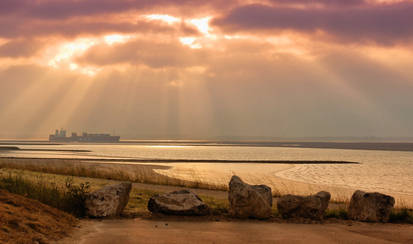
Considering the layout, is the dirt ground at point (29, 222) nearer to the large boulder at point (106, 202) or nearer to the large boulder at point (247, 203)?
the large boulder at point (106, 202)

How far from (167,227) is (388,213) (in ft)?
24.1

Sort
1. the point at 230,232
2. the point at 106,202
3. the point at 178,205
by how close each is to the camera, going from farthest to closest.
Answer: the point at 178,205
the point at 106,202
the point at 230,232

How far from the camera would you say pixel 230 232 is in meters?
12.2

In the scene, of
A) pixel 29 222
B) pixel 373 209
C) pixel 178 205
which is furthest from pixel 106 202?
pixel 373 209

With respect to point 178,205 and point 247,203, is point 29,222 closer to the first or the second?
point 178,205

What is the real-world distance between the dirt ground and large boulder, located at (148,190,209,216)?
8.75 feet

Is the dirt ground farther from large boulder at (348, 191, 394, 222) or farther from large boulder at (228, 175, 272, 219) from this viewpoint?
large boulder at (348, 191, 394, 222)

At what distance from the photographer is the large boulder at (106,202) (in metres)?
13.9

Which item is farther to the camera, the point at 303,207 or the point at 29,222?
the point at 303,207

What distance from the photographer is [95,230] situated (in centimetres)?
1184

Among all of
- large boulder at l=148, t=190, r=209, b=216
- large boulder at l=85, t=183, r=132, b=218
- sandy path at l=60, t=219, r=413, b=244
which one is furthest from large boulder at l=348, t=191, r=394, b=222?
large boulder at l=85, t=183, r=132, b=218

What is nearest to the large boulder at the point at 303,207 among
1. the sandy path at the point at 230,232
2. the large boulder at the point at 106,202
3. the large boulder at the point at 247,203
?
the large boulder at the point at 247,203

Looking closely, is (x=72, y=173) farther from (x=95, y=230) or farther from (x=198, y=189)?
(x=95, y=230)

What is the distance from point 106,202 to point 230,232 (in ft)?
13.7
